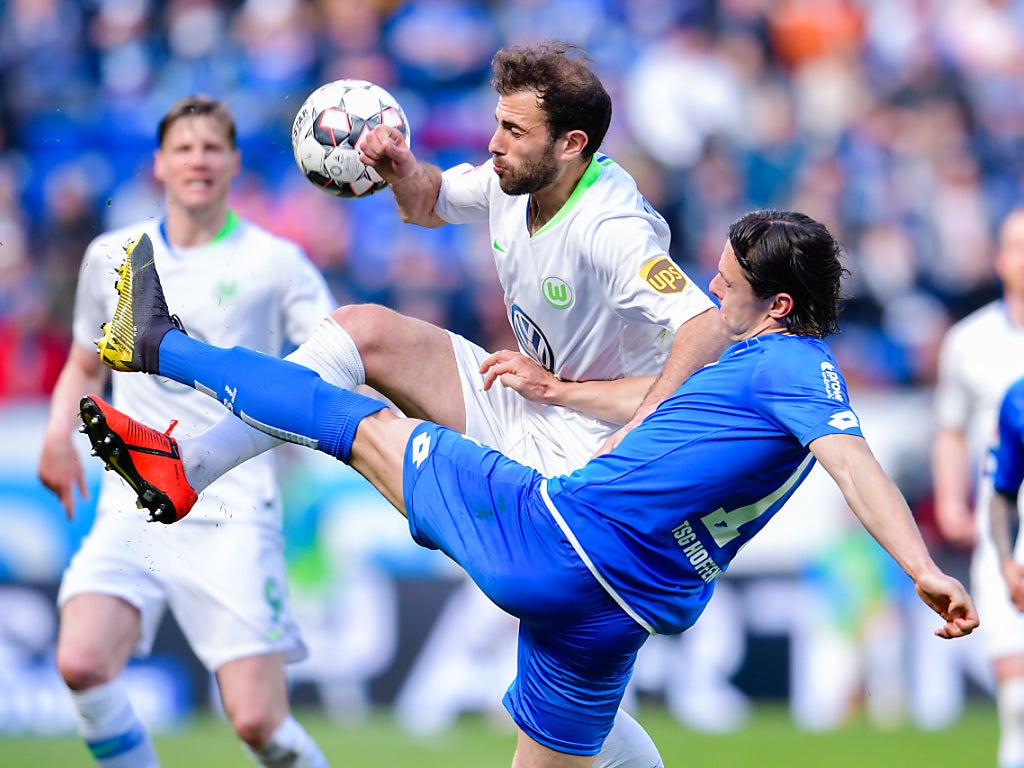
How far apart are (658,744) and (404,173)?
4.98 m

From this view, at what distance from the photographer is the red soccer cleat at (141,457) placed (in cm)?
469

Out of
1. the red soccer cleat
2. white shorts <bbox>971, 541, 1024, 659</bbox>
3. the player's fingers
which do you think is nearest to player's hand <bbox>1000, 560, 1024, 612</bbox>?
white shorts <bbox>971, 541, 1024, 659</bbox>

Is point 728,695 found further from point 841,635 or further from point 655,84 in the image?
point 655,84

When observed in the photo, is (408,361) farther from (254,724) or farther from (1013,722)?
(1013,722)

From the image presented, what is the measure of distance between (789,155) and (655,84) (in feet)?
4.58

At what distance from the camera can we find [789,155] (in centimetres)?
1336

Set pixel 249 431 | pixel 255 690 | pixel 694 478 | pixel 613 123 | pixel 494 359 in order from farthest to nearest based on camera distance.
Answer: pixel 613 123 → pixel 255 690 → pixel 494 359 → pixel 249 431 → pixel 694 478

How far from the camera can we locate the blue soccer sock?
15.3ft

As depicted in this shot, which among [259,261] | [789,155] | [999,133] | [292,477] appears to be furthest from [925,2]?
[259,261]

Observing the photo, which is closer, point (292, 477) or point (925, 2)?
point (292, 477)

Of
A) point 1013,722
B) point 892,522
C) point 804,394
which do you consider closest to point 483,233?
point 1013,722

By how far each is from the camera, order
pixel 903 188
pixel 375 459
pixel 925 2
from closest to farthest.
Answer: pixel 375 459
pixel 903 188
pixel 925 2

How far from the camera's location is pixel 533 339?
17.9 feet

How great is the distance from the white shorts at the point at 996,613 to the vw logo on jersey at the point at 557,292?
3210mm
